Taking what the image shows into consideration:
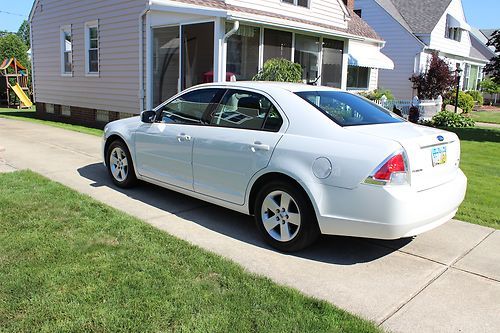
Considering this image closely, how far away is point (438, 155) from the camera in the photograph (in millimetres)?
4293

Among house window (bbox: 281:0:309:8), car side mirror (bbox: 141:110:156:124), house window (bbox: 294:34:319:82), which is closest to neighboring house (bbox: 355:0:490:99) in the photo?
house window (bbox: 281:0:309:8)

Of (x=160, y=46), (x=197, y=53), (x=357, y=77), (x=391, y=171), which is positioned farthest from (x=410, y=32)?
(x=391, y=171)

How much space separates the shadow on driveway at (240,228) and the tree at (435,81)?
20.7 m

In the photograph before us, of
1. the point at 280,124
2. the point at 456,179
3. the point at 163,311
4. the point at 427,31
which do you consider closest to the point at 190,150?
the point at 280,124

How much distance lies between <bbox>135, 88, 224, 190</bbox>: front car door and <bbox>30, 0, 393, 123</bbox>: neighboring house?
18.0ft

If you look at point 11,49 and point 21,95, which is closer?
point 21,95

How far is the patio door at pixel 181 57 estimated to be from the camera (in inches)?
460

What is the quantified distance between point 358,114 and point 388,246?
4.66 ft

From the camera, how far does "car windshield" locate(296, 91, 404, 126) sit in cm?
455

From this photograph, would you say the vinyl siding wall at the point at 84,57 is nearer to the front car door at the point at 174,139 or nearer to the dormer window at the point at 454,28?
the front car door at the point at 174,139

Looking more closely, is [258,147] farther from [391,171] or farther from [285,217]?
[391,171]

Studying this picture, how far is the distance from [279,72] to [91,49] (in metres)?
7.20

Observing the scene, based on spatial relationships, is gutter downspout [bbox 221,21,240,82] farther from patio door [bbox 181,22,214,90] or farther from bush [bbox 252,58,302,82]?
bush [bbox 252,58,302,82]

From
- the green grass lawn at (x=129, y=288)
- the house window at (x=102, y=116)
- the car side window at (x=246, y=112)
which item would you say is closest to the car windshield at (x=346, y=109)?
the car side window at (x=246, y=112)
